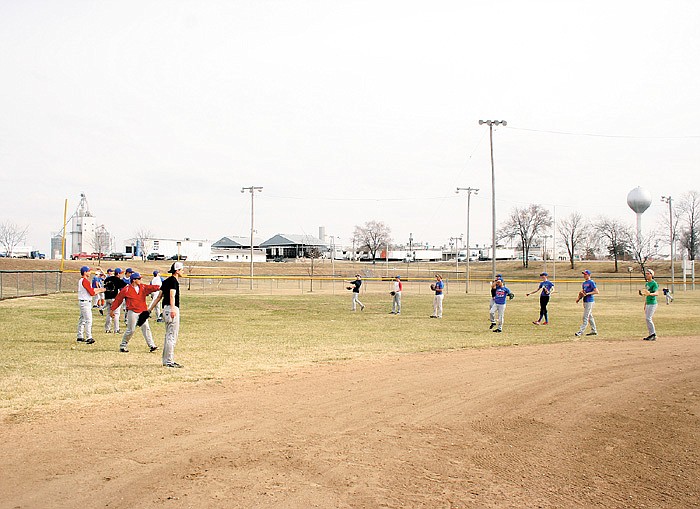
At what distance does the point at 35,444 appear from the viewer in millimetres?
6863

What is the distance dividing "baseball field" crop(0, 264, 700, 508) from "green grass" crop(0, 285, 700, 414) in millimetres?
107

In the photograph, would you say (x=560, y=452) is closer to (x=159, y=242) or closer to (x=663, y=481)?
(x=663, y=481)

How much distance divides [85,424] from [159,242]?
111 metres

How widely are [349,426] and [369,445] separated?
83 cm

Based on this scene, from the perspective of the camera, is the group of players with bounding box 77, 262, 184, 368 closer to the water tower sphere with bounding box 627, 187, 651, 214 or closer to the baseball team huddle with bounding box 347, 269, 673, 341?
the baseball team huddle with bounding box 347, 269, 673, 341

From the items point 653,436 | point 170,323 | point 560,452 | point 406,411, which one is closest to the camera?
point 560,452

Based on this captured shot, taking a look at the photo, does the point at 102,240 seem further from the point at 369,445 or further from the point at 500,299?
the point at 369,445

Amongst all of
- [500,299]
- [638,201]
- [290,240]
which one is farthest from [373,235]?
[500,299]

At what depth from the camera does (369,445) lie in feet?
22.9

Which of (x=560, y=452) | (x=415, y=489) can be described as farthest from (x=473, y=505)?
(x=560, y=452)

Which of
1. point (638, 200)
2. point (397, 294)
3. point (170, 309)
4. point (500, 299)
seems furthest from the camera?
point (638, 200)

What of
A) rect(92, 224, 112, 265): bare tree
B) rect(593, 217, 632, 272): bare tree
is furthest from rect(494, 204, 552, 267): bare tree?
rect(92, 224, 112, 265): bare tree

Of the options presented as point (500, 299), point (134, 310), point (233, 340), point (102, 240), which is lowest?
point (233, 340)

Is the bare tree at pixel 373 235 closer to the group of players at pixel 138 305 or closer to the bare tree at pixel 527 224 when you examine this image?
the bare tree at pixel 527 224
